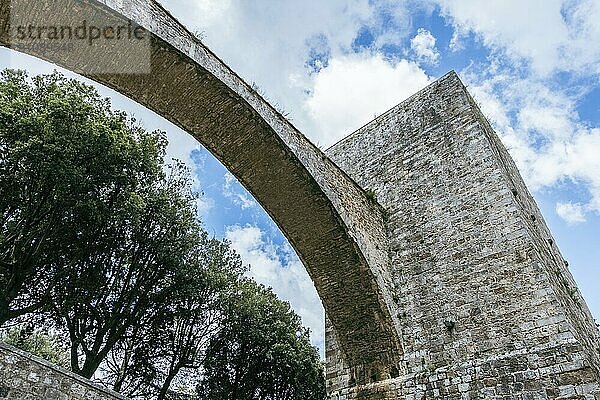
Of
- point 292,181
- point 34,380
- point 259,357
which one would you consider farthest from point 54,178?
point 259,357

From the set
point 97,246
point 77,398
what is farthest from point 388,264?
point 97,246

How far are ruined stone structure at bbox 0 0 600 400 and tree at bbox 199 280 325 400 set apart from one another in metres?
7.16

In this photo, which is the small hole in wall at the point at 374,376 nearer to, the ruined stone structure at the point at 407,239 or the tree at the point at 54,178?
the ruined stone structure at the point at 407,239

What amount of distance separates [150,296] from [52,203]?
12.3 ft

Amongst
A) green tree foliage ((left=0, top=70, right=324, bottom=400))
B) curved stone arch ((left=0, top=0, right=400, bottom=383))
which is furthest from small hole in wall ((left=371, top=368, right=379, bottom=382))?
green tree foliage ((left=0, top=70, right=324, bottom=400))

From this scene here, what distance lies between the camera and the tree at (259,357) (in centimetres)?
1456

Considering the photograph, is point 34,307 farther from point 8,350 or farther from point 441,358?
point 441,358

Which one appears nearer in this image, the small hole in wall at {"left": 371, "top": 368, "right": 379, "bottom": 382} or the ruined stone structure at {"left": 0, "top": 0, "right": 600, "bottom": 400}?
the ruined stone structure at {"left": 0, "top": 0, "right": 600, "bottom": 400}

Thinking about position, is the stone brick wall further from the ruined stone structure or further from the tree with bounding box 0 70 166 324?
the ruined stone structure

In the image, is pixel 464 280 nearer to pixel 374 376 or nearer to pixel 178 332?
pixel 374 376

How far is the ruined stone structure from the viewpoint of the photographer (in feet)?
19.1

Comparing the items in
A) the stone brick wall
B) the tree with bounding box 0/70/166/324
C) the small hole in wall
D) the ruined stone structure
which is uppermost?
the tree with bounding box 0/70/166/324

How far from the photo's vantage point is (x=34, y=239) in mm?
10281

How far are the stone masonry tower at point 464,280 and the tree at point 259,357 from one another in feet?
23.2
